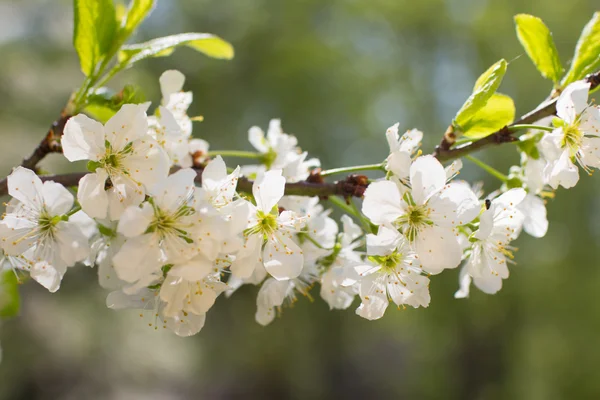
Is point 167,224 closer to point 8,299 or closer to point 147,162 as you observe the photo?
point 147,162

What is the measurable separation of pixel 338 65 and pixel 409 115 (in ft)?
2.97

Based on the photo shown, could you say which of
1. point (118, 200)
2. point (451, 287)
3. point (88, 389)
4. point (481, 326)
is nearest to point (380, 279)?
point (118, 200)

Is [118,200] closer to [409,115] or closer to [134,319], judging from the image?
[409,115]

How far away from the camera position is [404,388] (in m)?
6.26

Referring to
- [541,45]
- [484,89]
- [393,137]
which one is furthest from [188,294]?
[541,45]

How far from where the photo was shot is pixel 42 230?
57 centimetres

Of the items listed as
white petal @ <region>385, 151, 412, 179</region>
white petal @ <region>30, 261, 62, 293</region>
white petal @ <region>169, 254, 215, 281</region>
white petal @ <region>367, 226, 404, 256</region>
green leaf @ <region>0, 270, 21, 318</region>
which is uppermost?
white petal @ <region>385, 151, 412, 179</region>

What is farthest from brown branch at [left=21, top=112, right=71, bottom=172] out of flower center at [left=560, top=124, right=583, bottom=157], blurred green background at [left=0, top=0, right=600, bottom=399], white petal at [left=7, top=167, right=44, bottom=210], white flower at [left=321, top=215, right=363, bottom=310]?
blurred green background at [left=0, top=0, right=600, bottom=399]

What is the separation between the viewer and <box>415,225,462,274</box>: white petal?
501mm

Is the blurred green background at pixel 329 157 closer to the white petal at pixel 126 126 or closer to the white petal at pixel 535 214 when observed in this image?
the white petal at pixel 126 126

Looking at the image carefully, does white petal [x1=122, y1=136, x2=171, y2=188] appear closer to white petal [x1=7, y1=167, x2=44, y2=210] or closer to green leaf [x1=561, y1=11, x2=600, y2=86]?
white petal [x1=7, y1=167, x2=44, y2=210]

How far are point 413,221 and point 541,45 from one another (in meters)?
0.32

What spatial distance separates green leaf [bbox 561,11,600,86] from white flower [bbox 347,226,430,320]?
31 cm

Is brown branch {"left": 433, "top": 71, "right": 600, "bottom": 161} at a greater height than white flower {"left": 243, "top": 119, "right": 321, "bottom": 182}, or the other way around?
brown branch {"left": 433, "top": 71, "right": 600, "bottom": 161}
